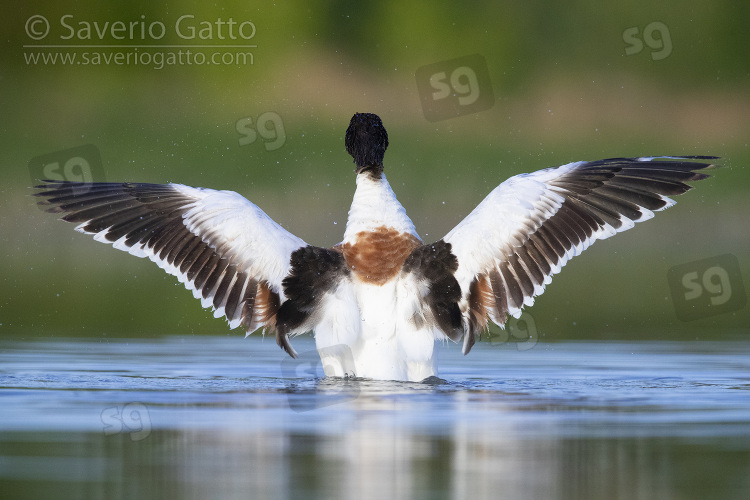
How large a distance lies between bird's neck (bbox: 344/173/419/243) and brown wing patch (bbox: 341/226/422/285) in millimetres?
76

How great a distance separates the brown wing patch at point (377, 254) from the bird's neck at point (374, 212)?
0.25 ft

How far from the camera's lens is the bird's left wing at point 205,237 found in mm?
9719

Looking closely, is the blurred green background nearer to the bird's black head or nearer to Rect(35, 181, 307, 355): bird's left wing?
Rect(35, 181, 307, 355): bird's left wing

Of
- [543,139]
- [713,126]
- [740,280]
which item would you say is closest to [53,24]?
[543,139]

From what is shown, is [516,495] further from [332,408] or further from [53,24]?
[53,24]

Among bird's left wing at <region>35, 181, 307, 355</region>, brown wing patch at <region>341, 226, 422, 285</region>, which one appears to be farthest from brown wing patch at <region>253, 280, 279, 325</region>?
brown wing patch at <region>341, 226, 422, 285</region>

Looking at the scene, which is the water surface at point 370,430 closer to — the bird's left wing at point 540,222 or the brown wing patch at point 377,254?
the bird's left wing at point 540,222

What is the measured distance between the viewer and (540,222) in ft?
31.6

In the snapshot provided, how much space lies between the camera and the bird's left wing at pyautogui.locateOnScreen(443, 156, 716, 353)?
9500 millimetres

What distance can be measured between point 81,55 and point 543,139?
38.2 feet

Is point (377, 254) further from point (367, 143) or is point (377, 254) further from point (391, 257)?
point (367, 143)

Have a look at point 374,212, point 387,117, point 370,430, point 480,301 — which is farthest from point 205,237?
point 387,117

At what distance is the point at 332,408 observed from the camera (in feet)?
25.9

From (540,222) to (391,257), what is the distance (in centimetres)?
105
